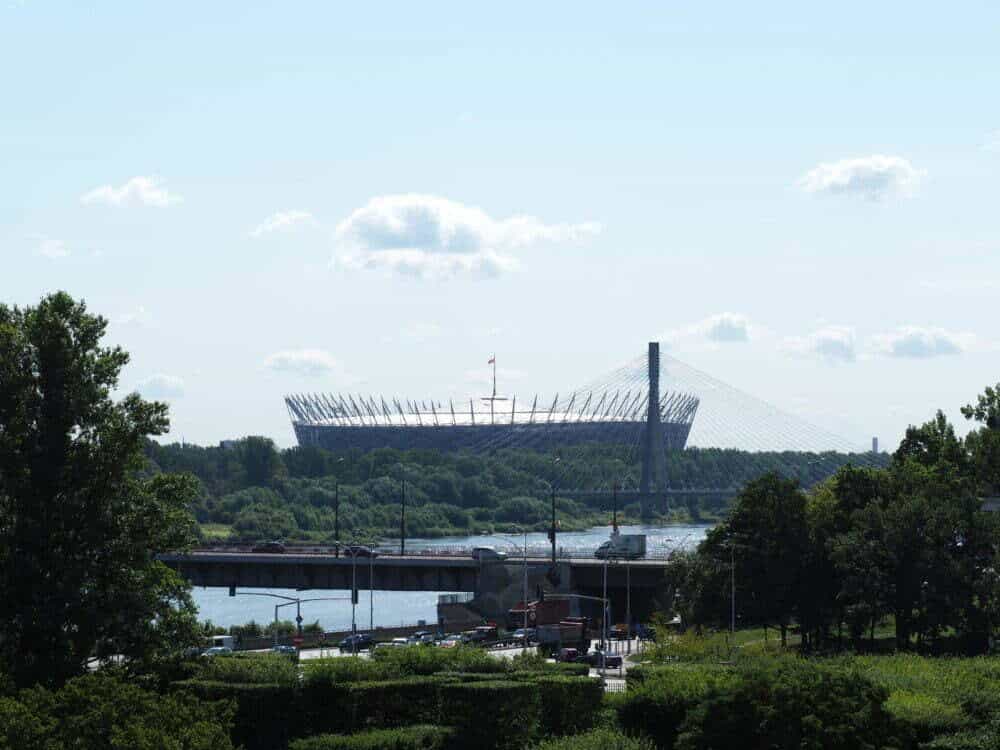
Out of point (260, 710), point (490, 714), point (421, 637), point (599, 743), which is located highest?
point (490, 714)

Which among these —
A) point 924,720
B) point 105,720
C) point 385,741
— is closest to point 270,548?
point 385,741

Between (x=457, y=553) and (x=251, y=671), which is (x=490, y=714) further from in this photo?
(x=457, y=553)

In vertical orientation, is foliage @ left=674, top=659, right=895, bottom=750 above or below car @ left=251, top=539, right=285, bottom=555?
below

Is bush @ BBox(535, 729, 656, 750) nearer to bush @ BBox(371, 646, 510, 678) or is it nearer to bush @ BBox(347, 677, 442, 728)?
bush @ BBox(347, 677, 442, 728)

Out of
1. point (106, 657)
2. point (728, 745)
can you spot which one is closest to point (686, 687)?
point (728, 745)

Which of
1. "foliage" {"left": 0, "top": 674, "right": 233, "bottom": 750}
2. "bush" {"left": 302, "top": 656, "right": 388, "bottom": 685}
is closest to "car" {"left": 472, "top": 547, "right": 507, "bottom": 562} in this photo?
"bush" {"left": 302, "top": 656, "right": 388, "bottom": 685}

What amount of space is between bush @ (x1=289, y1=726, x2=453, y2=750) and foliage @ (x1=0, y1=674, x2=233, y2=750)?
2885mm

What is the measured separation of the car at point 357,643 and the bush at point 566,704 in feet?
108

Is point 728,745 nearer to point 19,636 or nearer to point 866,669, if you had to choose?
point 866,669

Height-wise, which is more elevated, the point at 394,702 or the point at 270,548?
the point at 270,548

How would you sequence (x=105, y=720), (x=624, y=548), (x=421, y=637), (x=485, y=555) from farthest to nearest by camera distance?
1. (x=485, y=555)
2. (x=624, y=548)
3. (x=421, y=637)
4. (x=105, y=720)

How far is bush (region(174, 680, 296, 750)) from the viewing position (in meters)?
40.2

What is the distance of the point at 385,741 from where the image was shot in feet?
124

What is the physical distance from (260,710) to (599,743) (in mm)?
9476
